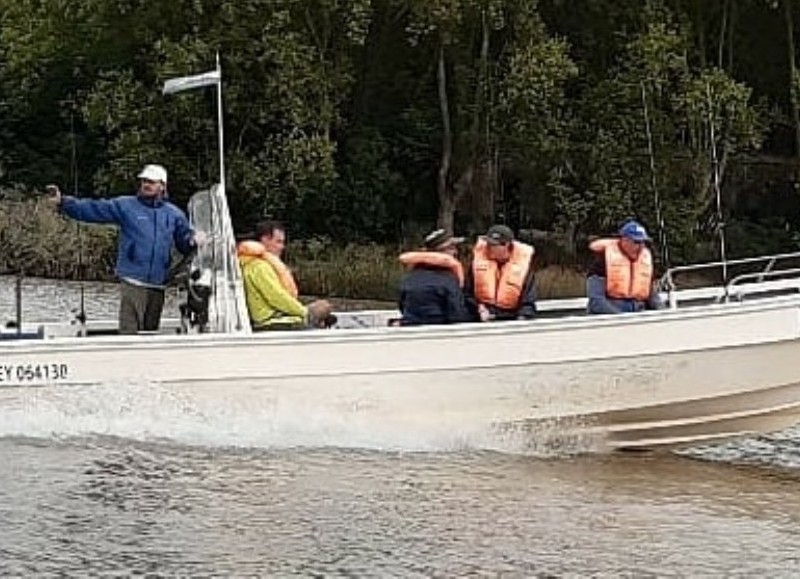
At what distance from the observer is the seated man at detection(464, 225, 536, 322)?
1288 centimetres

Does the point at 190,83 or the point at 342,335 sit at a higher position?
the point at 190,83

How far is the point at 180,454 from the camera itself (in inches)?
480

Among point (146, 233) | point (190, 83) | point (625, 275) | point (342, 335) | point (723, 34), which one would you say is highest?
point (723, 34)

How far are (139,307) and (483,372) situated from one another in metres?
2.68

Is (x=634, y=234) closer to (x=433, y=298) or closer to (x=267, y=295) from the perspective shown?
(x=433, y=298)

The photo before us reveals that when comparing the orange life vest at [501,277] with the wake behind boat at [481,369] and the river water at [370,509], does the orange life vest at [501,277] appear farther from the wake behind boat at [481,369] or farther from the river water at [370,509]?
the river water at [370,509]

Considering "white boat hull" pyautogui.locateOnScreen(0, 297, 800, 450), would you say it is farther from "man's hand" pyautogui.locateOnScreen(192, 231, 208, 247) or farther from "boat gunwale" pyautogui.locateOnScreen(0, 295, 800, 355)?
"man's hand" pyautogui.locateOnScreen(192, 231, 208, 247)

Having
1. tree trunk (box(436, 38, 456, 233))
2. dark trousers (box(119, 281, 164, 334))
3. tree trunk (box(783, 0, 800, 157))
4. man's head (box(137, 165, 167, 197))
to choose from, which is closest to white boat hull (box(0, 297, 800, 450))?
dark trousers (box(119, 281, 164, 334))

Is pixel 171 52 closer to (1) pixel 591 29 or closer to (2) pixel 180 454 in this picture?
(1) pixel 591 29

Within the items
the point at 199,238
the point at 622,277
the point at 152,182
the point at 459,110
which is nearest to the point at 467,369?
the point at 622,277

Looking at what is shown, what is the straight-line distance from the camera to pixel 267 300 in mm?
12750

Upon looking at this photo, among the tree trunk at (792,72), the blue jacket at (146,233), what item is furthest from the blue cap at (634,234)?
the tree trunk at (792,72)

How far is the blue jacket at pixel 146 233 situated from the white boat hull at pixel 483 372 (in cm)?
109

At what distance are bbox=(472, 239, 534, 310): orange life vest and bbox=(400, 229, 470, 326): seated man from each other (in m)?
0.22
